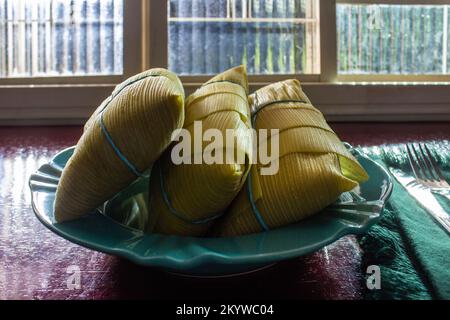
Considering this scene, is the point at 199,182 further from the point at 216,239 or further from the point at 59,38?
the point at 59,38

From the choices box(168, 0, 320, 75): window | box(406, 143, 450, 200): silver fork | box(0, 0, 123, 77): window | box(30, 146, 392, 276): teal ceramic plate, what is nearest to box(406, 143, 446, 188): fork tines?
box(406, 143, 450, 200): silver fork

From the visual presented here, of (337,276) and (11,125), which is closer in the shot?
(337,276)

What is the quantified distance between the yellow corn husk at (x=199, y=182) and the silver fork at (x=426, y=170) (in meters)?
0.27

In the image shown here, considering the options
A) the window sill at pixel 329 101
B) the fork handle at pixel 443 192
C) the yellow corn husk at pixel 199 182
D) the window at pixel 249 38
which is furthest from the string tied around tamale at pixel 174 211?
the window at pixel 249 38

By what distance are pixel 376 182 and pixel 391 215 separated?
0.06 metres

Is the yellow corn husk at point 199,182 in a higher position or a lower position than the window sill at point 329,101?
lower

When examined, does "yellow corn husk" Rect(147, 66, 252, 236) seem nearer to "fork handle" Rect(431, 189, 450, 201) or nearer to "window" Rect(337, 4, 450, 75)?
"fork handle" Rect(431, 189, 450, 201)

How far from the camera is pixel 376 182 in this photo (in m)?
0.35

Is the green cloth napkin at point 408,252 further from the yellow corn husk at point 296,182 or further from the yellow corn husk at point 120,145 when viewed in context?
the yellow corn husk at point 120,145

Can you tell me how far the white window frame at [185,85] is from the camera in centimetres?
114
